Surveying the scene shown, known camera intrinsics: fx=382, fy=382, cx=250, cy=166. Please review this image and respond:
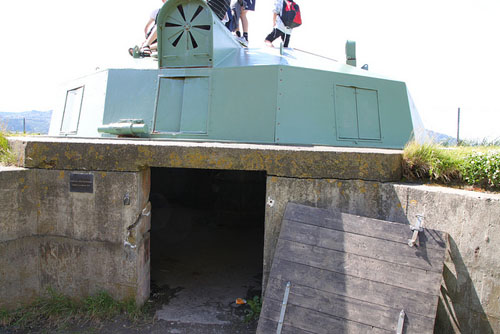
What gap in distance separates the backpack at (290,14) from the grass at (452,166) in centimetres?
405

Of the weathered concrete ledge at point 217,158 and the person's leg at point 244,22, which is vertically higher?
the person's leg at point 244,22

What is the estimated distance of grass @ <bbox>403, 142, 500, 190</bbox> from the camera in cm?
294

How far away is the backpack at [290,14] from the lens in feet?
21.3

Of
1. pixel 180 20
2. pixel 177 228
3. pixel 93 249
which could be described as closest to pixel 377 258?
pixel 93 249

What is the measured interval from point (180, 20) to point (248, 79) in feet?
3.96

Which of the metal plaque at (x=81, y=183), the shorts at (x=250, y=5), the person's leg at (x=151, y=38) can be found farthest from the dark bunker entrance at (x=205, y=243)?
the shorts at (x=250, y=5)

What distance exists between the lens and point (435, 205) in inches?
109

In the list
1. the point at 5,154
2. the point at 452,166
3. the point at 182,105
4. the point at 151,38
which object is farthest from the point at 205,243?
the point at 452,166

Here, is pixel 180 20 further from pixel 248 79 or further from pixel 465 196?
pixel 465 196

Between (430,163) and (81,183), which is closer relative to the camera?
(430,163)

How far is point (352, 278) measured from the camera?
108 inches

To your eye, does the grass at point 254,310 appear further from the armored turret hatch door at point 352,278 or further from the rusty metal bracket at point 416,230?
the rusty metal bracket at point 416,230

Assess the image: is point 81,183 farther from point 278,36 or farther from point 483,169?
point 278,36

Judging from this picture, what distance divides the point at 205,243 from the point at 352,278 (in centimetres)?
337
